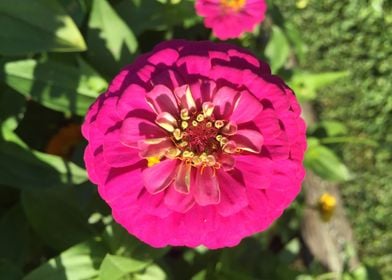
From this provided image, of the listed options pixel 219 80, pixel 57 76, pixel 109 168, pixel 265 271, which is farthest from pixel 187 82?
pixel 265 271

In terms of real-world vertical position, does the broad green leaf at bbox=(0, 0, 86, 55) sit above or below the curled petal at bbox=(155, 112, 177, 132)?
below

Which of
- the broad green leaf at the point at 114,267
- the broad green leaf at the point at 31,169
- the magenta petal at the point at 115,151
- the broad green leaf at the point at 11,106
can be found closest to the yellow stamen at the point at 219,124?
the magenta petal at the point at 115,151

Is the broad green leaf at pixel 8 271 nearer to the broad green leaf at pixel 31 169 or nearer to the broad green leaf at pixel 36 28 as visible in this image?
the broad green leaf at pixel 31 169

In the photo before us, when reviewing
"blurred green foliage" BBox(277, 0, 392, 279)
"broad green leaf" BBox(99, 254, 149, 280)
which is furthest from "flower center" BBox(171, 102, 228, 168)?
"blurred green foliage" BBox(277, 0, 392, 279)

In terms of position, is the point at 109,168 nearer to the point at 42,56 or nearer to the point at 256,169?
the point at 256,169

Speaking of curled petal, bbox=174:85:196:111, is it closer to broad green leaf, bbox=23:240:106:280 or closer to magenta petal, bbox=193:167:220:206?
magenta petal, bbox=193:167:220:206

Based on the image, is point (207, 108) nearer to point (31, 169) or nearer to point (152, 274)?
point (152, 274)
